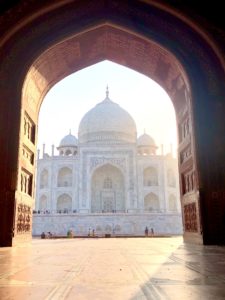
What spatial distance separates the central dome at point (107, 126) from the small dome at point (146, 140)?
122 inches

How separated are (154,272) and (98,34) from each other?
8301 mm

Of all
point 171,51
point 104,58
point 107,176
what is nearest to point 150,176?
point 107,176

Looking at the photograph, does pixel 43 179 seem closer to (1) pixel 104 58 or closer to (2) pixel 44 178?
(2) pixel 44 178

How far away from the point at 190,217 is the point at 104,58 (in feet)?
19.0

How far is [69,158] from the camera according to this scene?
3416cm

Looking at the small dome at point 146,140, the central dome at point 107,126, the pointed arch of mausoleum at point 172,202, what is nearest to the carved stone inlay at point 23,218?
the central dome at point 107,126

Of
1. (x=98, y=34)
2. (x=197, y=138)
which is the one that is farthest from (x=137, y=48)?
(x=197, y=138)

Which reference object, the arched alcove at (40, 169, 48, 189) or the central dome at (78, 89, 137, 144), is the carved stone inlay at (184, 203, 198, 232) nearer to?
the central dome at (78, 89, 137, 144)

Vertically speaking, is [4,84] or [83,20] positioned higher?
[83,20]

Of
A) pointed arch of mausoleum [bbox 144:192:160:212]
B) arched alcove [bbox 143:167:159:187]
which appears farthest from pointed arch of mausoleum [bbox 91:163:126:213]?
arched alcove [bbox 143:167:159:187]

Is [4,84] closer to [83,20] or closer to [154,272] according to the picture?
[83,20]

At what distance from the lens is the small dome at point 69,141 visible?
39763 mm

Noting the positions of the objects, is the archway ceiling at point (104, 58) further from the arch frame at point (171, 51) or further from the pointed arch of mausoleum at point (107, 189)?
the pointed arch of mausoleum at point (107, 189)

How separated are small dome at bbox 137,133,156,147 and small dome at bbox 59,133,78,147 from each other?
25.1 feet
